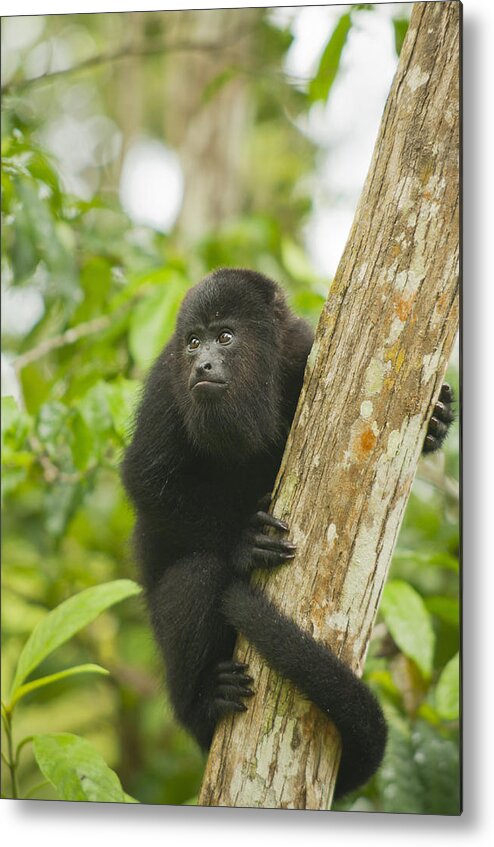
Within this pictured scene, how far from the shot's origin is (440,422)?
7.26ft

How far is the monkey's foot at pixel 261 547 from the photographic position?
191cm

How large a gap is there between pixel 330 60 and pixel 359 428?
3.93 feet

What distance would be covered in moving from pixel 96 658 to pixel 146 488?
1.64 m

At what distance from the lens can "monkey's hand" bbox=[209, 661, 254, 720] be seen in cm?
198

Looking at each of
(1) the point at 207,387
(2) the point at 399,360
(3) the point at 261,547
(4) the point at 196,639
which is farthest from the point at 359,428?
(4) the point at 196,639

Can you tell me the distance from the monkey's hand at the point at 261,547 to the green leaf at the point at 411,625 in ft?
2.09

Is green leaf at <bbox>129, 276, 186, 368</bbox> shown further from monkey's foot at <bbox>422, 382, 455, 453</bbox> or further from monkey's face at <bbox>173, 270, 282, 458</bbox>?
monkey's foot at <bbox>422, 382, 455, 453</bbox>

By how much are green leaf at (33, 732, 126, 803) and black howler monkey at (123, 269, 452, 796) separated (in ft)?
1.07

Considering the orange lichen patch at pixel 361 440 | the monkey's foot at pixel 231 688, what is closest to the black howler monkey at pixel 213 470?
the monkey's foot at pixel 231 688

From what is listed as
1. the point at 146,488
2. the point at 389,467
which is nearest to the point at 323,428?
the point at 389,467

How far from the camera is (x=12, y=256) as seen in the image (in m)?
2.81

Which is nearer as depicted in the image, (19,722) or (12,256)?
(12,256)

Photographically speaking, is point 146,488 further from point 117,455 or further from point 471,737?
point 471,737

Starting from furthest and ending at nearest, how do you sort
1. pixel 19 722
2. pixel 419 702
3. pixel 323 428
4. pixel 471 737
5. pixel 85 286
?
pixel 19 722
pixel 85 286
pixel 419 702
pixel 471 737
pixel 323 428
